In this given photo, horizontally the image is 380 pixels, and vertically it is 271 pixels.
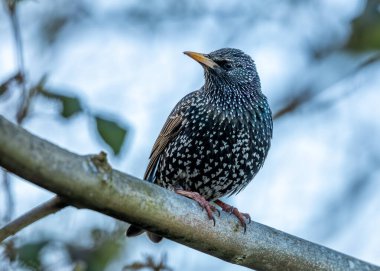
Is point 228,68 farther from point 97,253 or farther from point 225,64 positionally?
point 97,253

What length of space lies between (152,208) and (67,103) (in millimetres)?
742

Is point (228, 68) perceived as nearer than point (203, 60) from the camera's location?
No

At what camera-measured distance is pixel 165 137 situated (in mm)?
5828

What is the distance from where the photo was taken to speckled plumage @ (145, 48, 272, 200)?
546 centimetres

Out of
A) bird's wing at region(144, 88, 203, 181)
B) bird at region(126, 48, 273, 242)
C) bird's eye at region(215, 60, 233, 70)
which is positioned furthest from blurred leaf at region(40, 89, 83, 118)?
bird's eye at region(215, 60, 233, 70)

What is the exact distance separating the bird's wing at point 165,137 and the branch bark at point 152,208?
1681 millimetres

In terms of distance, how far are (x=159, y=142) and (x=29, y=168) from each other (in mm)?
3095

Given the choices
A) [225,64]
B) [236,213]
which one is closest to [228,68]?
[225,64]

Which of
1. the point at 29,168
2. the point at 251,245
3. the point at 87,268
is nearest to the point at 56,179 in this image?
the point at 29,168

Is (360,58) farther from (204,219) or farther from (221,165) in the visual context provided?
(204,219)

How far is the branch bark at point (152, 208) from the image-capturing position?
9.38 feet

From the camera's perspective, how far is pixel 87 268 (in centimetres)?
455

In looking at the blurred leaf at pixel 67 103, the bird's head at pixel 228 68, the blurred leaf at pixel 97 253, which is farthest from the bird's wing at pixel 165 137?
the blurred leaf at pixel 67 103

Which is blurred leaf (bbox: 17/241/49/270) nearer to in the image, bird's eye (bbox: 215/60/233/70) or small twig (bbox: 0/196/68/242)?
small twig (bbox: 0/196/68/242)
